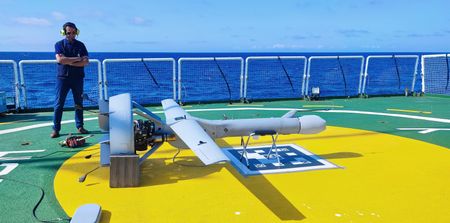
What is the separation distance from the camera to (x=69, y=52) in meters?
8.85

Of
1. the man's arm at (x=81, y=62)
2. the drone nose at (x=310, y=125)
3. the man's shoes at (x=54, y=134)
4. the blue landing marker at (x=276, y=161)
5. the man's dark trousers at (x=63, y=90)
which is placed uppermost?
the man's arm at (x=81, y=62)

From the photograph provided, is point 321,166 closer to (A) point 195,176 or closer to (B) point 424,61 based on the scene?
(A) point 195,176

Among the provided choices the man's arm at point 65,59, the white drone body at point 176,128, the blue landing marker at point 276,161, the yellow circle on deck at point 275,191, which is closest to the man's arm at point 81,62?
the man's arm at point 65,59

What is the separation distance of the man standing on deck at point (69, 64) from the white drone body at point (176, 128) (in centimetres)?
287

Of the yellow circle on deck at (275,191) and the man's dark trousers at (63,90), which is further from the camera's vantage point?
the man's dark trousers at (63,90)

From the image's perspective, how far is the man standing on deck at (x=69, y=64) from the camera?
870 centimetres

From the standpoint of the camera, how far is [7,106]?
12.7m

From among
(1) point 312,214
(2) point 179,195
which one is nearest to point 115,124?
(2) point 179,195

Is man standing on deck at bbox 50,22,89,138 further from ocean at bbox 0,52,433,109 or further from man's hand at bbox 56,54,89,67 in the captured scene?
ocean at bbox 0,52,433,109

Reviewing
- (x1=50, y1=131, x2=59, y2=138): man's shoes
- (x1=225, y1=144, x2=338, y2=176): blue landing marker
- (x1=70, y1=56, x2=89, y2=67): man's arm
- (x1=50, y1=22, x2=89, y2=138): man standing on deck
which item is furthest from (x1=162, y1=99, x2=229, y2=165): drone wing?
(x1=50, y1=131, x2=59, y2=138): man's shoes

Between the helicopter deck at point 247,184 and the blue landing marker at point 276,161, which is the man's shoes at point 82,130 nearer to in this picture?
the helicopter deck at point 247,184

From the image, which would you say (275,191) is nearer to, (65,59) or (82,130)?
(65,59)

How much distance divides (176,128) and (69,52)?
4554mm

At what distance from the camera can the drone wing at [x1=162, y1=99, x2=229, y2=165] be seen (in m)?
4.66
